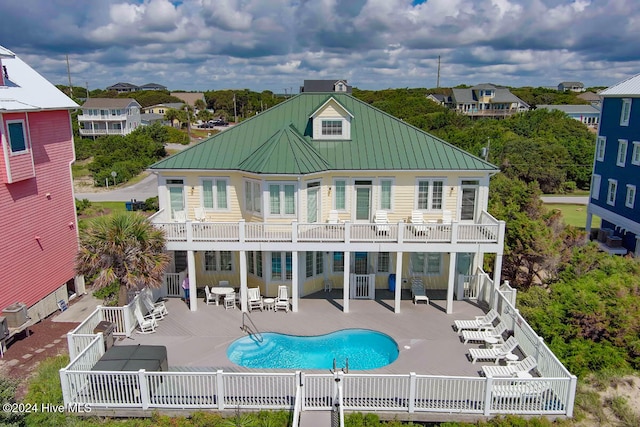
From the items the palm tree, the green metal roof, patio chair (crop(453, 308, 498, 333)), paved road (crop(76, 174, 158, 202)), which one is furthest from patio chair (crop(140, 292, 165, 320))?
paved road (crop(76, 174, 158, 202))

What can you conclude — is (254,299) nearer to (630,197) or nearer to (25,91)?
(25,91)

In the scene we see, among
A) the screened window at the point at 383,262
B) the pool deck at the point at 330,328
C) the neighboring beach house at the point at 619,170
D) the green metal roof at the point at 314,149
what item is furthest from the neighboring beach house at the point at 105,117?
the neighboring beach house at the point at 619,170

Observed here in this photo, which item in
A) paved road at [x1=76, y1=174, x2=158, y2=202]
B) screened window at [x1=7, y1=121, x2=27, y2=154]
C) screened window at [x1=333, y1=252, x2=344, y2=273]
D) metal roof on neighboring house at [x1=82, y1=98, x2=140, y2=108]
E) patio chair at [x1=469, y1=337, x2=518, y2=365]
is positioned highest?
metal roof on neighboring house at [x1=82, y1=98, x2=140, y2=108]

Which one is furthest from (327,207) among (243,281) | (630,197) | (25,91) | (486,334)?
(630,197)

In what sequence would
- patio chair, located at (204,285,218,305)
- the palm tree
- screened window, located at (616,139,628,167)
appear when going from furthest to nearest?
1. screened window, located at (616,139,628,167)
2. patio chair, located at (204,285,218,305)
3. the palm tree

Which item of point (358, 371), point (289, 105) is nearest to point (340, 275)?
point (358, 371)

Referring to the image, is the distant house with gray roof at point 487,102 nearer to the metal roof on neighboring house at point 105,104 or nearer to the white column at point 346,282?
the metal roof on neighboring house at point 105,104

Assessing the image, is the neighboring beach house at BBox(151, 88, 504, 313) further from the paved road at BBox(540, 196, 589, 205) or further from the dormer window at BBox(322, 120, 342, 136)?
the paved road at BBox(540, 196, 589, 205)

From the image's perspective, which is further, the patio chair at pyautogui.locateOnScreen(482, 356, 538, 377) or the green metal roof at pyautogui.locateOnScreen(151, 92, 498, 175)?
the green metal roof at pyautogui.locateOnScreen(151, 92, 498, 175)
